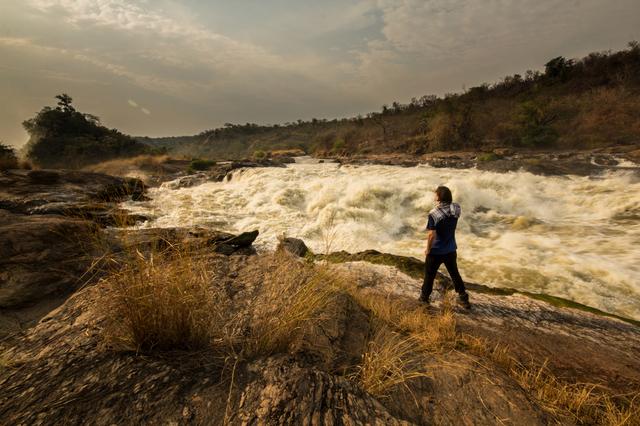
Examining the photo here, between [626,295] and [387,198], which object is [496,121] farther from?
[626,295]

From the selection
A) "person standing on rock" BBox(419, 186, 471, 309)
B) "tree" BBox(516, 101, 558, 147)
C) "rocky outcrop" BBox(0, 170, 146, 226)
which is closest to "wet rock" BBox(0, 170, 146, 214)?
"rocky outcrop" BBox(0, 170, 146, 226)

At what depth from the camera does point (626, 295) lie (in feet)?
17.1

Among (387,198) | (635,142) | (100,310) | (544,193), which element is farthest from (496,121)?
(100,310)

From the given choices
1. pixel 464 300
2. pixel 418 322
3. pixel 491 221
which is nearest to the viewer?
pixel 418 322

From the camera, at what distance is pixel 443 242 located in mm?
4199

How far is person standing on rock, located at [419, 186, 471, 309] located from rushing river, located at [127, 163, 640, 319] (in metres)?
1.56

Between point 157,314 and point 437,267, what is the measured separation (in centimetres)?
382

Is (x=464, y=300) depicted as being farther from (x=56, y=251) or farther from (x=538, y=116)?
(x=538, y=116)

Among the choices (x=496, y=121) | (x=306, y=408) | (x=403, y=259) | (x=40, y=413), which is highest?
(x=496, y=121)

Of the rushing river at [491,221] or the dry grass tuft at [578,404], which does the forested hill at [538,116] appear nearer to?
the rushing river at [491,221]

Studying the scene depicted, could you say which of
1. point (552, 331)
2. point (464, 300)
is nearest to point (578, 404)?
point (552, 331)

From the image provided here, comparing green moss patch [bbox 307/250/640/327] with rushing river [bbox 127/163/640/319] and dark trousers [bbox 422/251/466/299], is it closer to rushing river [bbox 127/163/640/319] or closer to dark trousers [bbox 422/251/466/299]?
rushing river [bbox 127/163/640/319]

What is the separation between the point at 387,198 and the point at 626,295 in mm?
7596

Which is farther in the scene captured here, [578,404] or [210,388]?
[578,404]
